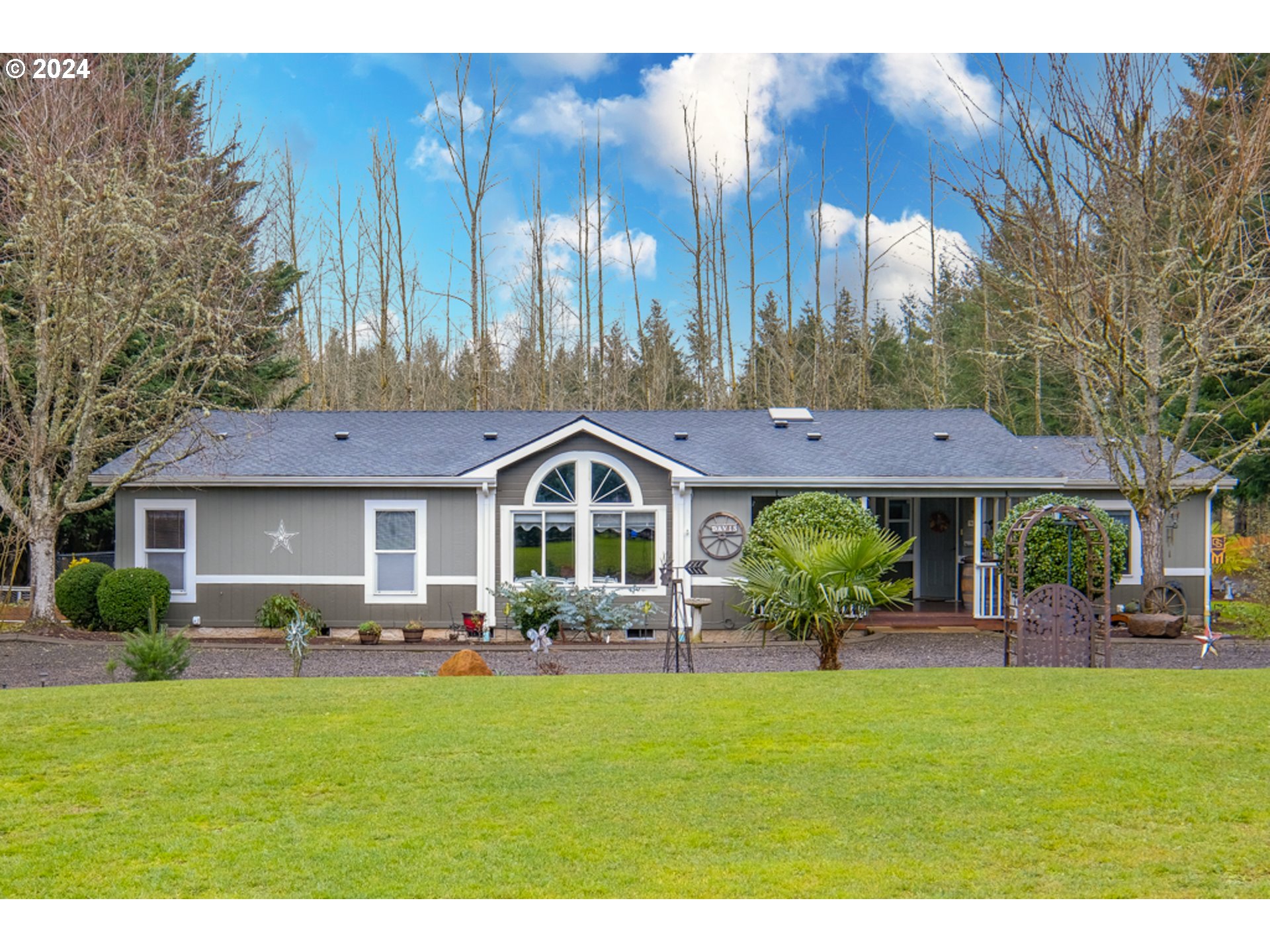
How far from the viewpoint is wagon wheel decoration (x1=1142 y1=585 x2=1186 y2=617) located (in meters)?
15.8

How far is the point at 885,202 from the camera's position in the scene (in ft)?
92.8

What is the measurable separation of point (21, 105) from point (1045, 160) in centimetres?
1593

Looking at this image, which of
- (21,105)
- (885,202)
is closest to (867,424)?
(885,202)

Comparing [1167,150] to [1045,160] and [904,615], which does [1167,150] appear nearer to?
[1045,160]

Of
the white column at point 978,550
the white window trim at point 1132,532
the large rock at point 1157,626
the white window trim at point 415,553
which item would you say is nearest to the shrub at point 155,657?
the white window trim at point 415,553

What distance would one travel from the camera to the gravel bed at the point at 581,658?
12164 mm

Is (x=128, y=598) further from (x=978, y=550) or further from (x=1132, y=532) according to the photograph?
(x=1132, y=532)

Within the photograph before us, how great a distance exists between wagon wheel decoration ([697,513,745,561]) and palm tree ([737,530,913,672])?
4.95 m

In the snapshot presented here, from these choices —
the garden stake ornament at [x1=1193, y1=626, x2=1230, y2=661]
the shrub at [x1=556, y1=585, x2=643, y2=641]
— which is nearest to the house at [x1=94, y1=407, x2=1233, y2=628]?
the shrub at [x1=556, y1=585, x2=643, y2=641]

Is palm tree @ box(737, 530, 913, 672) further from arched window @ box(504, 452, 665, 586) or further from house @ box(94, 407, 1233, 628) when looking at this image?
arched window @ box(504, 452, 665, 586)

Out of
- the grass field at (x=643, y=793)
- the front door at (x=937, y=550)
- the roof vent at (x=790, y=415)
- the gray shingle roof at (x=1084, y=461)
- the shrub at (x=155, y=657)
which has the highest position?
the roof vent at (x=790, y=415)

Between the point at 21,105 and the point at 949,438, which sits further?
the point at 949,438

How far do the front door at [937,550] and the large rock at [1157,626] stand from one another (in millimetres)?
4632

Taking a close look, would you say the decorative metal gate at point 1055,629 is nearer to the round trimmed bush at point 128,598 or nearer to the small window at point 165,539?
the round trimmed bush at point 128,598
